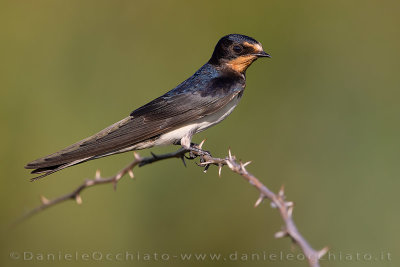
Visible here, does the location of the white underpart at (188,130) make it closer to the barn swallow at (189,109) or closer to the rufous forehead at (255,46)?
the barn swallow at (189,109)

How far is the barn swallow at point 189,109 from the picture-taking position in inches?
108

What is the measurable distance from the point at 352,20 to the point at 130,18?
1.71 metres

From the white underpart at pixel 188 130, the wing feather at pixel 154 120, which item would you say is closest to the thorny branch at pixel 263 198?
the wing feather at pixel 154 120

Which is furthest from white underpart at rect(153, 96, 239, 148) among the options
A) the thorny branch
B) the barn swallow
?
the thorny branch

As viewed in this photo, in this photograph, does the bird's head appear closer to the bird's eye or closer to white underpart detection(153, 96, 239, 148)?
the bird's eye

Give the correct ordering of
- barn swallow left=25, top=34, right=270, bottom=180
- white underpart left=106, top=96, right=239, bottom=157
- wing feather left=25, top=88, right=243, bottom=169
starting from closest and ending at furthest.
Answer: wing feather left=25, top=88, right=243, bottom=169 < barn swallow left=25, top=34, right=270, bottom=180 < white underpart left=106, top=96, right=239, bottom=157

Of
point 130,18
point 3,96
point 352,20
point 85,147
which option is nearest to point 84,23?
point 130,18

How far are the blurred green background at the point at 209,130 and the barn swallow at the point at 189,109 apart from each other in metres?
0.37

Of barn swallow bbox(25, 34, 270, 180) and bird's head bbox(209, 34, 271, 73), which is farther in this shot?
bird's head bbox(209, 34, 271, 73)

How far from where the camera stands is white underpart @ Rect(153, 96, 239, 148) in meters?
3.06

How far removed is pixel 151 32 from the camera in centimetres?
409

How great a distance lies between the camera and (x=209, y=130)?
362 cm

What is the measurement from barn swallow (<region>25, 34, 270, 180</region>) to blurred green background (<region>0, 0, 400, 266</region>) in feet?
1.22

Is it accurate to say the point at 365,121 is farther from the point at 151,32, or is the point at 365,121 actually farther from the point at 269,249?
the point at 151,32
